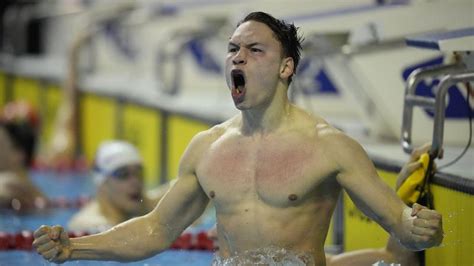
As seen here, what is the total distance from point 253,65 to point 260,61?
3cm

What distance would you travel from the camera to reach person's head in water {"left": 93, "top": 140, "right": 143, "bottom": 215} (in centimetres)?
626

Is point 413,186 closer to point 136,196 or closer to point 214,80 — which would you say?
point 136,196

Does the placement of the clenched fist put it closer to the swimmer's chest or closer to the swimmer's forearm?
the swimmer's forearm

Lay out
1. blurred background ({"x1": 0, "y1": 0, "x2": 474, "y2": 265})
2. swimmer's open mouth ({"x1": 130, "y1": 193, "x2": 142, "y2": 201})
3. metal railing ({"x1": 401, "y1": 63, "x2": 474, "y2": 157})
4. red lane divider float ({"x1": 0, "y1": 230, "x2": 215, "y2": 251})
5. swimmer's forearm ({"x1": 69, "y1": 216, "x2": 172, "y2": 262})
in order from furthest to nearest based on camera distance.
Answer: swimmer's open mouth ({"x1": 130, "y1": 193, "x2": 142, "y2": 201}) < red lane divider float ({"x1": 0, "y1": 230, "x2": 215, "y2": 251}) < blurred background ({"x1": 0, "y1": 0, "x2": 474, "y2": 265}) < metal railing ({"x1": 401, "y1": 63, "x2": 474, "y2": 157}) < swimmer's forearm ({"x1": 69, "y1": 216, "x2": 172, "y2": 262})

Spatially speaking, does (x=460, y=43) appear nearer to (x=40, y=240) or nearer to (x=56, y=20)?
(x=40, y=240)

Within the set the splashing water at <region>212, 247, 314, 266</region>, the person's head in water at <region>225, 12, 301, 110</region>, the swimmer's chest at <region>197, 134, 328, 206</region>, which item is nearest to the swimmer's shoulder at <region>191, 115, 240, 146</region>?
the swimmer's chest at <region>197, 134, 328, 206</region>

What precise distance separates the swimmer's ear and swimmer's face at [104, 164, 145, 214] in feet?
8.94

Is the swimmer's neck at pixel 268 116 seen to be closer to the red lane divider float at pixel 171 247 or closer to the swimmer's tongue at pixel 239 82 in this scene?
the swimmer's tongue at pixel 239 82

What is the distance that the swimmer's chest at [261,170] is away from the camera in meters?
3.56

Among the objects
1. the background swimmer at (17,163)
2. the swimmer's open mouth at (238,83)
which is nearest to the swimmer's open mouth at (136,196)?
the background swimmer at (17,163)

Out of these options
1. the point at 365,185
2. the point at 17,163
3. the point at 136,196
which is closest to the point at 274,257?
the point at 365,185

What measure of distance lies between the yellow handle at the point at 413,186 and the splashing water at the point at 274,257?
0.56 meters

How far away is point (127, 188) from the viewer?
6.31m

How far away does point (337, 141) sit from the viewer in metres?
3.55
